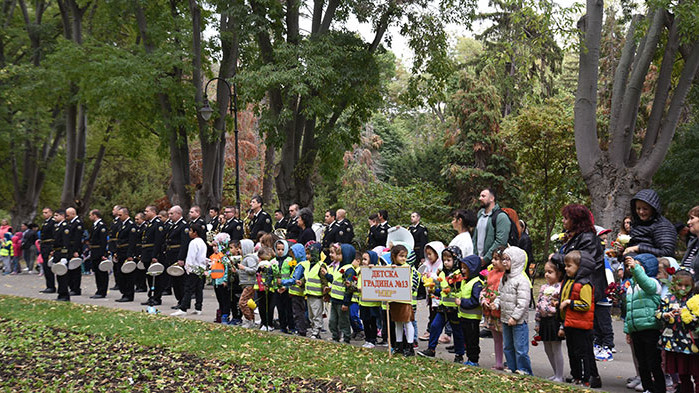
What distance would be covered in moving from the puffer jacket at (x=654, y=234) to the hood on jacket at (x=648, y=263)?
0.31m

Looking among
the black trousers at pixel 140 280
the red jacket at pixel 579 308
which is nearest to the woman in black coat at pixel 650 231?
the red jacket at pixel 579 308

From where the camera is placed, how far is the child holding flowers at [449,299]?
29.0 ft

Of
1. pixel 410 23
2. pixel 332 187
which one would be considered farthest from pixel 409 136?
pixel 410 23

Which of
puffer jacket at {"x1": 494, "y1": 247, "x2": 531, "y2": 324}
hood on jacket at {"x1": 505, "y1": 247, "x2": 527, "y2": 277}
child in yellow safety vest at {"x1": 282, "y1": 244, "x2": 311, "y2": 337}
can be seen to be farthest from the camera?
child in yellow safety vest at {"x1": 282, "y1": 244, "x2": 311, "y2": 337}

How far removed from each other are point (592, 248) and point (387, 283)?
2667 mm

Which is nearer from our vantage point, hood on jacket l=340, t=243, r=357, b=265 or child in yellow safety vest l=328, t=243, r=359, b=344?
child in yellow safety vest l=328, t=243, r=359, b=344

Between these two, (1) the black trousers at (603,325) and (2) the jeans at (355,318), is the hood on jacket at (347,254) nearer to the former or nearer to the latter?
(2) the jeans at (355,318)

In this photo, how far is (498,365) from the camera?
8438mm

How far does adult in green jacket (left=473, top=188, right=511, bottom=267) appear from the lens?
9.57m

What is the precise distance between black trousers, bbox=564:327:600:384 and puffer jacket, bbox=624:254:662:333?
453 millimetres

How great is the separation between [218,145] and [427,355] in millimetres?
15136

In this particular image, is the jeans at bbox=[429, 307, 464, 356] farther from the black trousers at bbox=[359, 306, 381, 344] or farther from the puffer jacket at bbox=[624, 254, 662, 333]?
the puffer jacket at bbox=[624, 254, 662, 333]

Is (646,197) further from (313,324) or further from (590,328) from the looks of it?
(313,324)

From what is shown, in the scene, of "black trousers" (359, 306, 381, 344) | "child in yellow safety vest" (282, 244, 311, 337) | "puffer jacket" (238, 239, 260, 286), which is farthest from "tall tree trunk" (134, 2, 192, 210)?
"black trousers" (359, 306, 381, 344)
